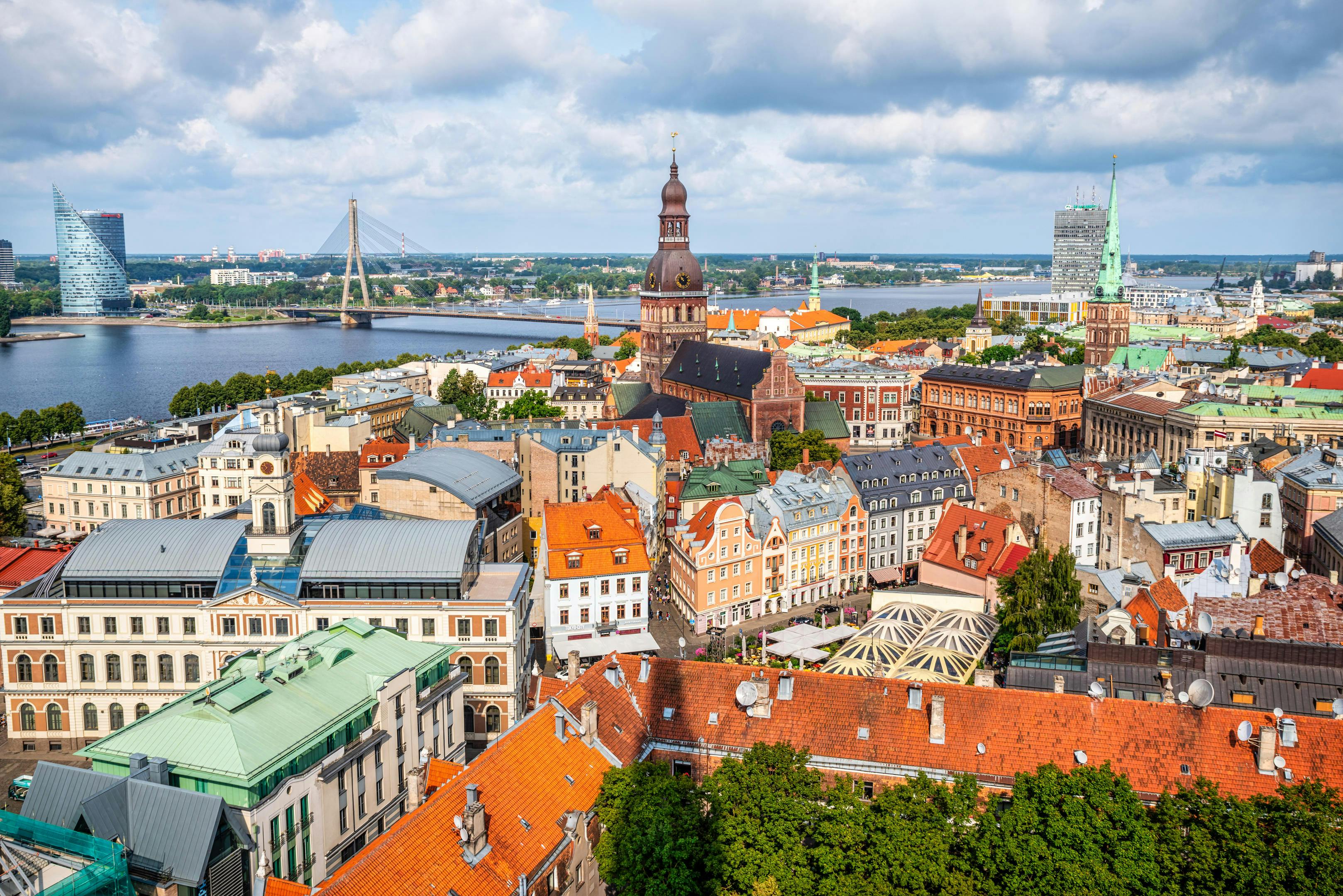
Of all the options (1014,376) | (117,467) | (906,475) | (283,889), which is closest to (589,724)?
(283,889)

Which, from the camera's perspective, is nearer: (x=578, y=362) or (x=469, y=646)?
(x=469, y=646)

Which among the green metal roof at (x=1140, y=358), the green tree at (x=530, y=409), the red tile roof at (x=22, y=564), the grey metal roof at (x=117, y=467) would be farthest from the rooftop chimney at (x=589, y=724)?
the green metal roof at (x=1140, y=358)

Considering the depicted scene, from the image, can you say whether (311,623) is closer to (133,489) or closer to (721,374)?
(133,489)

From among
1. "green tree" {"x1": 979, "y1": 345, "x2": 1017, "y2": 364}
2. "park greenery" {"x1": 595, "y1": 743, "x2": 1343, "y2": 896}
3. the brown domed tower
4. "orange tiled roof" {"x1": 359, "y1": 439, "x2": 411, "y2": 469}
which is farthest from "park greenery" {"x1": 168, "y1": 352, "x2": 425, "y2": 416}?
"park greenery" {"x1": 595, "y1": 743, "x2": 1343, "y2": 896}

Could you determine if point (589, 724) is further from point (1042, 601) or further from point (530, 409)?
point (530, 409)

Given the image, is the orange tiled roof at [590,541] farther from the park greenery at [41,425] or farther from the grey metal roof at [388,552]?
the park greenery at [41,425]

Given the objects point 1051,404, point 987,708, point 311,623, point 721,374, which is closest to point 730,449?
point 721,374

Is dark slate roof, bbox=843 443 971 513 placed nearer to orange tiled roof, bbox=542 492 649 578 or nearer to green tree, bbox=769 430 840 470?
green tree, bbox=769 430 840 470

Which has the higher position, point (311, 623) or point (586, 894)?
point (311, 623)
